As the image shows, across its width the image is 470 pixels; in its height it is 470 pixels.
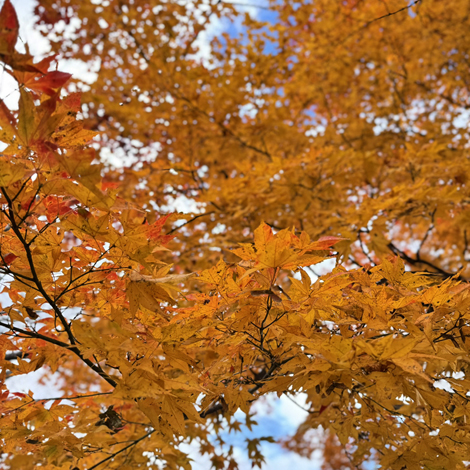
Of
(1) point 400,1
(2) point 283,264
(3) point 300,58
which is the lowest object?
(2) point 283,264

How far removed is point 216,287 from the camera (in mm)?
960

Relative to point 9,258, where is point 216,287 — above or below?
below

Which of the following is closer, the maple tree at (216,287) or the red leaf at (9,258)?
the maple tree at (216,287)

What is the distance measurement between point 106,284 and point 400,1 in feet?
12.9

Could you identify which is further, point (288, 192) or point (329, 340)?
point (288, 192)

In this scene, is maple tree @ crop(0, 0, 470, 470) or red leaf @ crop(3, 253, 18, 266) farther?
red leaf @ crop(3, 253, 18, 266)

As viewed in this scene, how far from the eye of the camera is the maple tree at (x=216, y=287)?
793 millimetres

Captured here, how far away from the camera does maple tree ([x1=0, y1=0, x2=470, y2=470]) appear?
0.79m

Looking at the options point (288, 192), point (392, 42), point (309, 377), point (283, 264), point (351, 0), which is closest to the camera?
point (283, 264)

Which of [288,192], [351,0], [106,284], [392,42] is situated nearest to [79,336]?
[106,284]

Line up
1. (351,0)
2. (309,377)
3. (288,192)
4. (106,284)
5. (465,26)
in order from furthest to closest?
(351,0)
(465,26)
(288,192)
(106,284)
(309,377)

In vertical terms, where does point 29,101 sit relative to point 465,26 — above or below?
below

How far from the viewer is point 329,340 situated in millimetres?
792

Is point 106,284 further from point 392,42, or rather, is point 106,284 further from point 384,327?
point 392,42
